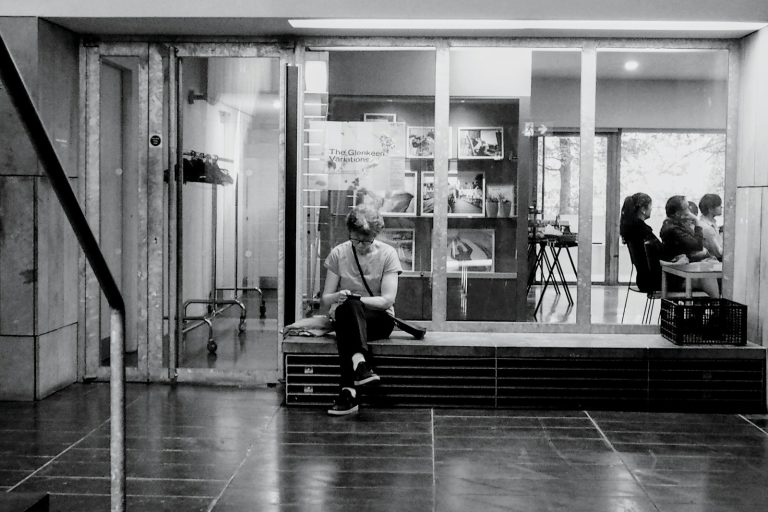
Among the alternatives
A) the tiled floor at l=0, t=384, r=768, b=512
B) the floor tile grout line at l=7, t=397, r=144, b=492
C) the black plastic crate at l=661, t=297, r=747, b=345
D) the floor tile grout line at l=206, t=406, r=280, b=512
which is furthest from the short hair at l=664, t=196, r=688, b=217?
the floor tile grout line at l=7, t=397, r=144, b=492

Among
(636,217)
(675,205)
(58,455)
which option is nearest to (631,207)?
(636,217)

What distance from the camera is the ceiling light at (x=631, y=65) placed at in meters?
6.77

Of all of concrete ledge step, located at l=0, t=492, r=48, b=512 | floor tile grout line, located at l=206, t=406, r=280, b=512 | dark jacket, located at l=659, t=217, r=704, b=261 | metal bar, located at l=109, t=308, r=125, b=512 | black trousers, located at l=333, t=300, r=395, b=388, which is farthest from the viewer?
dark jacket, located at l=659, t=217, r=704, b=261

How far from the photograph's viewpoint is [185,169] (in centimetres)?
683

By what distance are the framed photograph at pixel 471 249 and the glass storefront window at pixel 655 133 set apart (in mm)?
884

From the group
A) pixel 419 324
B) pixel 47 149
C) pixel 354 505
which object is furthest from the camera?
pixel 419 324

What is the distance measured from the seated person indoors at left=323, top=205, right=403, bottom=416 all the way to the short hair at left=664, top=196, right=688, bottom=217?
224cm

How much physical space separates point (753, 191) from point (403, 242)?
2666 millimetres

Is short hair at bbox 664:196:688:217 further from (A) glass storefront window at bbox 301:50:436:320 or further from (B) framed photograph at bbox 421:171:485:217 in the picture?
(A) glass storefront window at bbox 301:50:436:320

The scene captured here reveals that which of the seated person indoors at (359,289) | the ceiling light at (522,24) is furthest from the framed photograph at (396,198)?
the ceiling light at (522,24)

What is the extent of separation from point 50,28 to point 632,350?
15.9ft

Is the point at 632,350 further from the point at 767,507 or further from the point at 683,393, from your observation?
the point at 767,507

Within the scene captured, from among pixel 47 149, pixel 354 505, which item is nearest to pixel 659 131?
pixel 354 505

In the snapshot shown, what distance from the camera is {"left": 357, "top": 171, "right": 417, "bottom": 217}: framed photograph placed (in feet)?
22.0
